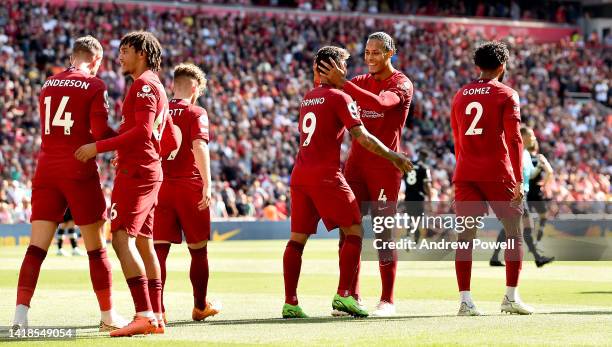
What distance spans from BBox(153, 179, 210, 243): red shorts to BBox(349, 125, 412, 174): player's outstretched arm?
160 centimetres

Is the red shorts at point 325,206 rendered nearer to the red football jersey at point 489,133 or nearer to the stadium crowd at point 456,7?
the red football jersey at point 489,133

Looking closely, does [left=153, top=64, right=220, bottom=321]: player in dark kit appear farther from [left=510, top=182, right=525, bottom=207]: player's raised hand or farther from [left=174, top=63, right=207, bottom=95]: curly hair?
[left=510, top=182, right=525, bottom=207]: player's raised hand

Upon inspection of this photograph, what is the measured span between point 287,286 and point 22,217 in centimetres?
2142

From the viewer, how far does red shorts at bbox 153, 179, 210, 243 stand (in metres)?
11.6

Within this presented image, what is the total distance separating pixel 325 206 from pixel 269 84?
108ft

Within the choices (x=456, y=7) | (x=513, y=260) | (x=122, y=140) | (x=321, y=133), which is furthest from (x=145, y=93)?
(x=456, y=7)

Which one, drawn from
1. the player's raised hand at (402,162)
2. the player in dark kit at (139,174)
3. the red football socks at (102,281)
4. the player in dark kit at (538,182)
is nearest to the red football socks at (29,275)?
the red football socks at (102,281)

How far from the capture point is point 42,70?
38.6 meters

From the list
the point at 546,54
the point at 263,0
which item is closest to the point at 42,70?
the point at 263,0

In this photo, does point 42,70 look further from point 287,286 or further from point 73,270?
point 287,286

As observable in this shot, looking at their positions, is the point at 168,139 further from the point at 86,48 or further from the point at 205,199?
the point at 86,48

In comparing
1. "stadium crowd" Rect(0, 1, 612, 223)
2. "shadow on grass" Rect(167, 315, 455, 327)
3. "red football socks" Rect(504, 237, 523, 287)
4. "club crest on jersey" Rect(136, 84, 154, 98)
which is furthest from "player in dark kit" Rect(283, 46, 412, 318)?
"stadium crowd" Rect(0, 1, 612, 223)

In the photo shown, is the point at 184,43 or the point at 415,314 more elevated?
the point at 184,43

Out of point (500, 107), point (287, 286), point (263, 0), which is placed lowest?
point (287, 286)
